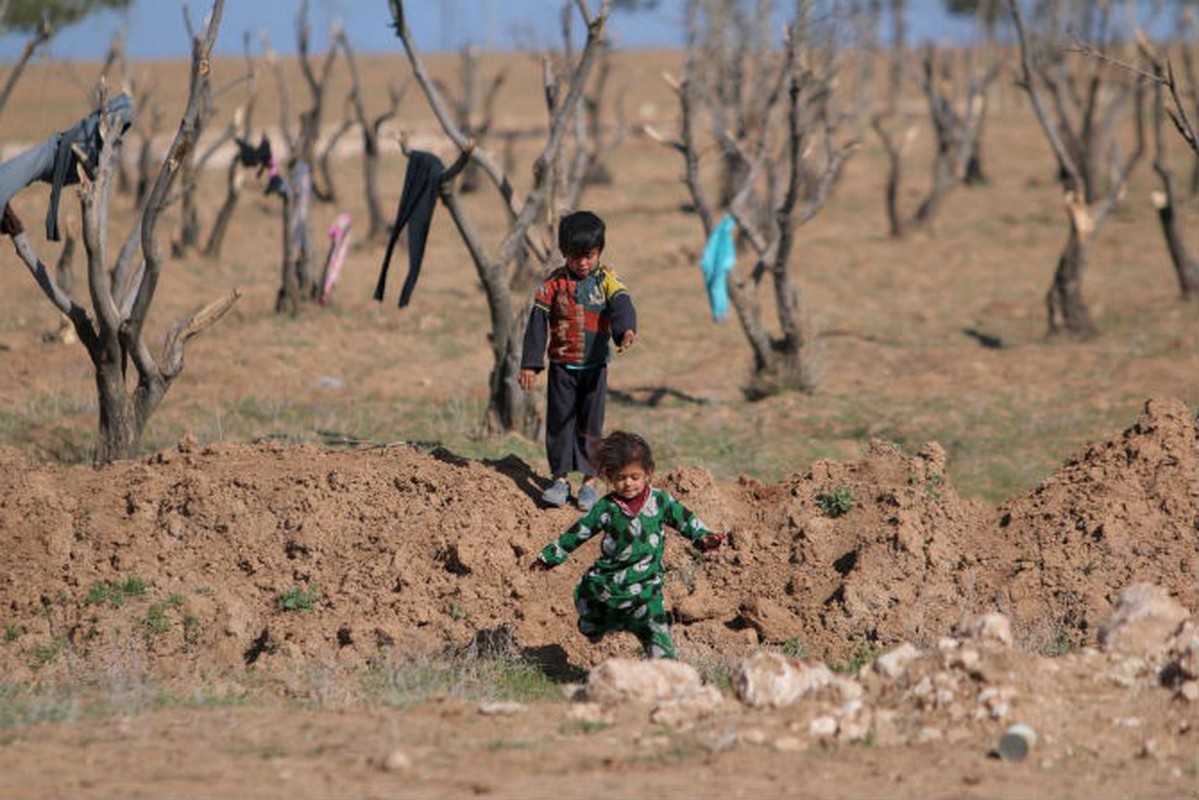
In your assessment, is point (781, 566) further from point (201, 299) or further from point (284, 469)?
point (201, 299)

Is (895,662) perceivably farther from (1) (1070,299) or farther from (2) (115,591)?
(1) (1070,299)

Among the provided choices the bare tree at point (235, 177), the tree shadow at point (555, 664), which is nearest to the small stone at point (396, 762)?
the tree shadow at point (555, 664)

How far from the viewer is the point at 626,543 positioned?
6211 mm

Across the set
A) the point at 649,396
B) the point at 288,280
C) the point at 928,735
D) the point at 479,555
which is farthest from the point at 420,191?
the point at 928,735

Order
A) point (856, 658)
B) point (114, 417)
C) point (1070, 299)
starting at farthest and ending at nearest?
point (1070, 299)
point (114, 417)
point (856, 658)

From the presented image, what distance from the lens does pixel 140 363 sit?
9141 mm

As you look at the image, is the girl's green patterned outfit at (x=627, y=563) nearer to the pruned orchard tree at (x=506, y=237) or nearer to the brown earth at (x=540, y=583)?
the brown earth at (x=540, y=583)

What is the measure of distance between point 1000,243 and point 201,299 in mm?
11613

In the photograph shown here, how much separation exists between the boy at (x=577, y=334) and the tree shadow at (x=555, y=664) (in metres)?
0.92

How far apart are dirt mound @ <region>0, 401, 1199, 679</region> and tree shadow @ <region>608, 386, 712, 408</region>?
18.3 feet

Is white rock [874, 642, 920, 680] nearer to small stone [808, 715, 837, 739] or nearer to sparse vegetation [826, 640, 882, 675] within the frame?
small stone [808, 715, 837, 739]

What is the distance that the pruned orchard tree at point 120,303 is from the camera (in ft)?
29.1

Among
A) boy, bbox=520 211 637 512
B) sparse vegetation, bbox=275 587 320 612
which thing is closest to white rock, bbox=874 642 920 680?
boy, bbox=520 211 637 512

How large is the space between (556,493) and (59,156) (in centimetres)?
407
